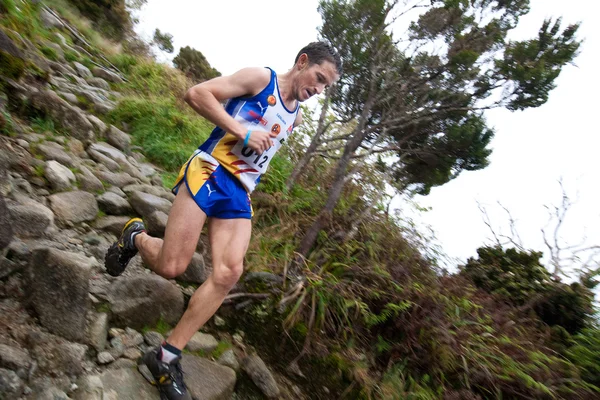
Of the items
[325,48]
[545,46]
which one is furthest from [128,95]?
[545,46]

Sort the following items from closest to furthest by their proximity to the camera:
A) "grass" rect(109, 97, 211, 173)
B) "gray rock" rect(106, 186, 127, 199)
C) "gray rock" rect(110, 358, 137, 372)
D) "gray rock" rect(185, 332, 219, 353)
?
"gray rock" rect(110, 358, 137, 372) → "gray rock" rect(185, 332, 219, 353) → "gray rock" rect(106, 186, 127, 199) → "grass" rect(109, 97, 211, 173)

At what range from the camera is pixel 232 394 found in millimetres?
2148

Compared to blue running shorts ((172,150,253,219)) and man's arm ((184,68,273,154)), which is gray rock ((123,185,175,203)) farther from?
man's arm ((184,68,273,154))

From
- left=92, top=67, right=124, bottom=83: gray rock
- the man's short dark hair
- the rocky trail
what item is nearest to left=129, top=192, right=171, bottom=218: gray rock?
the rocky trail

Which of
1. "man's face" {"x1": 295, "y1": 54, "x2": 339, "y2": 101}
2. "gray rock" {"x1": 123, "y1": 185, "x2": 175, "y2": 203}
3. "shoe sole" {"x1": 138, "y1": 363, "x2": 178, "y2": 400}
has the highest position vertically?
"man's face" {"x1": 295, "y1": 54, "x2": 339, "y2": 101}

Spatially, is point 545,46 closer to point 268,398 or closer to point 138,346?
point 268,398

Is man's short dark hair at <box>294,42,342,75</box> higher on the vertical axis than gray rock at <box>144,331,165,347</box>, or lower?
higher

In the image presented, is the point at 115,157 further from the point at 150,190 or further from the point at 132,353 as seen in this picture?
the point at 132,353

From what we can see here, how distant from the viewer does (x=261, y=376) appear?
7.64 ft

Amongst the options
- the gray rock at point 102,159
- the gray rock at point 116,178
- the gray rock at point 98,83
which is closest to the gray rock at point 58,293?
the gray rock at point 116,178

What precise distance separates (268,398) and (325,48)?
227 centimetres

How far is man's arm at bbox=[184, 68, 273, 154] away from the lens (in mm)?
1891

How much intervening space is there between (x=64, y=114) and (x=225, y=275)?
125 inches

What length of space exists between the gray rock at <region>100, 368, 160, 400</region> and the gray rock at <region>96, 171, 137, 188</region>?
226 centimetres
